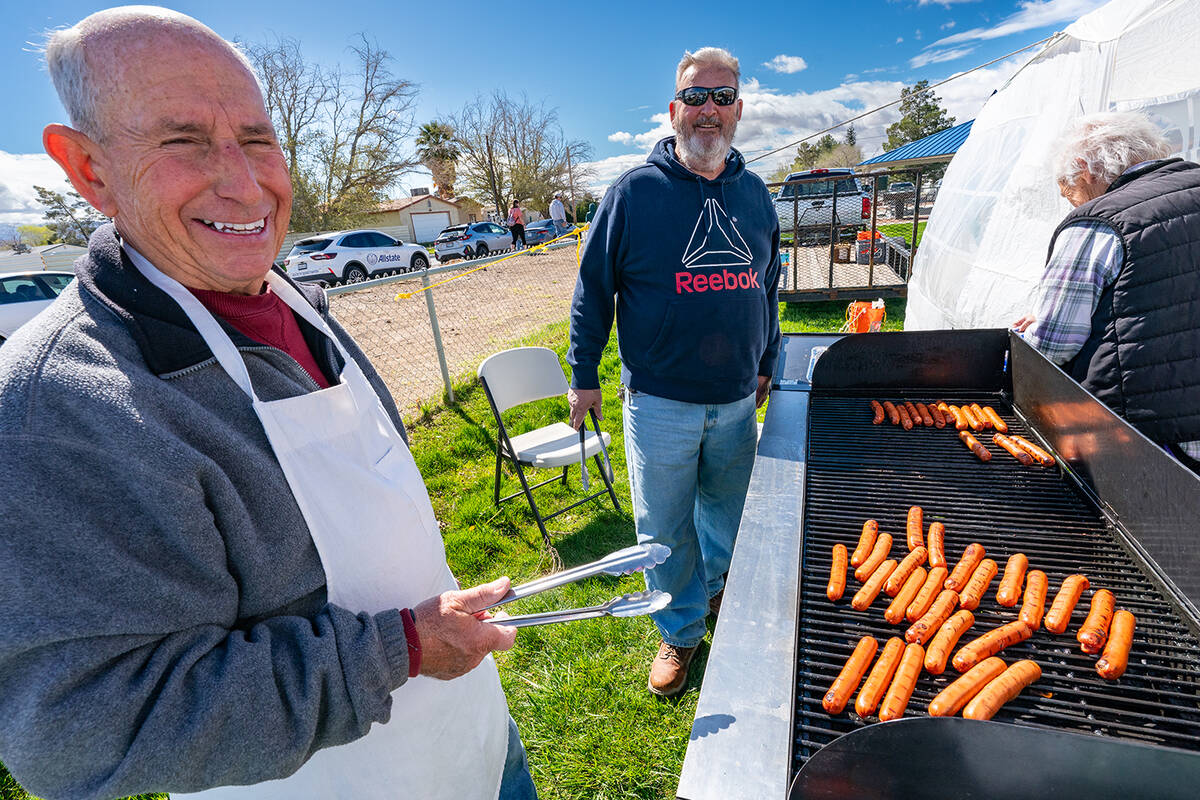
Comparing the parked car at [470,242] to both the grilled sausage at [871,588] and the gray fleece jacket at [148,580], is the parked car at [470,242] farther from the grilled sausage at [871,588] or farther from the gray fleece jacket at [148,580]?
the gray fleece jacket at [148,580]

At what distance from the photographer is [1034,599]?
159cm

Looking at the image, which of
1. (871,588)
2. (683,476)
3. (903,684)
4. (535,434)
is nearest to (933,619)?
(871,588)

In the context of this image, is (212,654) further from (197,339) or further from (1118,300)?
(1118,300)

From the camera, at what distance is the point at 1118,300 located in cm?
221

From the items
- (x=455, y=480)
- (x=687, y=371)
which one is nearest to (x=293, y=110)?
(x=455, y=480)

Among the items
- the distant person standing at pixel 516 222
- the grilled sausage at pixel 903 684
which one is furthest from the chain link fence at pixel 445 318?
the distant person standing at pixel 516 222

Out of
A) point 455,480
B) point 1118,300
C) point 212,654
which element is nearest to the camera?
point 212,654

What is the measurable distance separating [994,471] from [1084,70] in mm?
4221

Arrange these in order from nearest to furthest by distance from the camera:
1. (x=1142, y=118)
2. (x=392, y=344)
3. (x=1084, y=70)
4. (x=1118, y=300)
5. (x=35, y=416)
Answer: (x=35, y=416) < (x=1118, y=300) < (x=1142, y=118) < (x=1084, y=70) < (x=392, y=344)

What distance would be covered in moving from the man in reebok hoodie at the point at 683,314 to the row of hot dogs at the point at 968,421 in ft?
2.30

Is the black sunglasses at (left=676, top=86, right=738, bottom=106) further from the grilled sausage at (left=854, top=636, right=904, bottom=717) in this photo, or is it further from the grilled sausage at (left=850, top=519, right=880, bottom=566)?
the grilled sausage at (left=854, top=636, right=904, bottom=717)

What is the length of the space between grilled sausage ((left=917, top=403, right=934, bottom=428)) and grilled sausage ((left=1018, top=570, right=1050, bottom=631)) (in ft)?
3.76

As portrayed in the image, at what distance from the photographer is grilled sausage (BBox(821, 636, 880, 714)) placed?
133 cm

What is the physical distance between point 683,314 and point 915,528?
123cm
